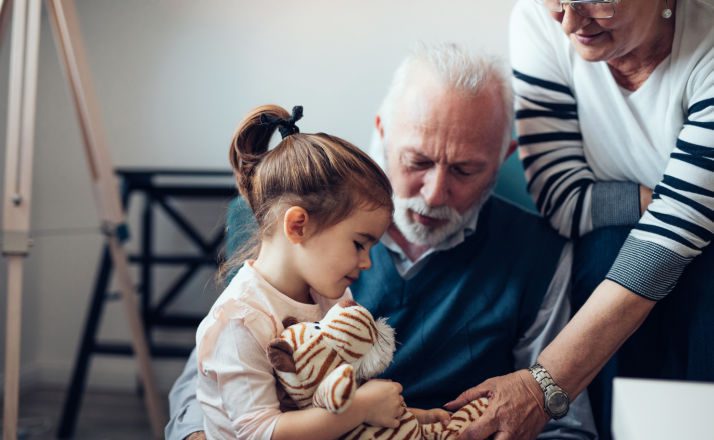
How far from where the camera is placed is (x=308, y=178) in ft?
3.54

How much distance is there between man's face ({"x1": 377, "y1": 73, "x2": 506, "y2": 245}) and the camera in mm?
1361

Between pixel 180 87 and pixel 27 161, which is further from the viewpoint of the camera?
pixel 180 87

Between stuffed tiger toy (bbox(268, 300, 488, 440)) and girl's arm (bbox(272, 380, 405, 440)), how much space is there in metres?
0.01

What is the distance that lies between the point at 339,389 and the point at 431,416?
0.27 m

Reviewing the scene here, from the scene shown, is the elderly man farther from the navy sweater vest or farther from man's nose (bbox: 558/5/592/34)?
man's nose (bbox: 558/5/592/34)

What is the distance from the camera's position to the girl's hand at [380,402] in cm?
97

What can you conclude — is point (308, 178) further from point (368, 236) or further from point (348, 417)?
point (348, 417)

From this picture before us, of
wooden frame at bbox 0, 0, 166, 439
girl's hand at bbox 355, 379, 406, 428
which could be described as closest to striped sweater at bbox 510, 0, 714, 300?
girl's hand at bbox 355, 379, 406, 428

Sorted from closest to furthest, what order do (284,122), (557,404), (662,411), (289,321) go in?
(662,411) → (289,321) → (284,122) → (557,404)

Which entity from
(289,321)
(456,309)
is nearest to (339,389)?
(289,321)

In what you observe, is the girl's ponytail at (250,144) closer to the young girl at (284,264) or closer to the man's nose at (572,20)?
the young girl at (284,264)

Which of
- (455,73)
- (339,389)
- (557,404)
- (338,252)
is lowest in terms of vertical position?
(557,404)

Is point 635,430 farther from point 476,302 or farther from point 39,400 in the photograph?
point 39,400

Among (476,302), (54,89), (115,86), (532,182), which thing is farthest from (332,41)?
(476,302)
